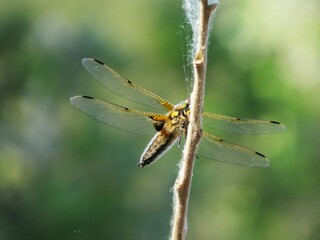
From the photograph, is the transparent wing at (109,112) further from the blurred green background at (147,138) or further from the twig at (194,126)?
the blurred green background at (147,138)

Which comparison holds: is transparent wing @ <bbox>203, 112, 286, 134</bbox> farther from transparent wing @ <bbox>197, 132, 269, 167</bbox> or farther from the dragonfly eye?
the dragonfly eye

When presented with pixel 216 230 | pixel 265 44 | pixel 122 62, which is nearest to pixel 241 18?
pixel 265 44

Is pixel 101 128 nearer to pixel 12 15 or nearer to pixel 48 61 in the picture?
pixel 48 61

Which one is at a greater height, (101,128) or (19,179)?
(101,128)

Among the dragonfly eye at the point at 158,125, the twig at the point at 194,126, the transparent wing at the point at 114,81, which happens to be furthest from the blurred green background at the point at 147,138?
the twig at the point at 194,126

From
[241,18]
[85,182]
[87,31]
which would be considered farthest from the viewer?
[87,31]

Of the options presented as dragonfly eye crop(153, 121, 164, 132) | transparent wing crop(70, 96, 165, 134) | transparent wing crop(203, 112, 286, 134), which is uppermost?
transparent wing crop(203, 112, 286, 134)

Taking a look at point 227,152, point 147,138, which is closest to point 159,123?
point 227,152

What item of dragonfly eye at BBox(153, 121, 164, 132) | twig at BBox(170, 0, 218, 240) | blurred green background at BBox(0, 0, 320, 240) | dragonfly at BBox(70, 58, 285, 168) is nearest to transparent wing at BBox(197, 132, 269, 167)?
dragonfly at BBox(70, 58, 285, 168)

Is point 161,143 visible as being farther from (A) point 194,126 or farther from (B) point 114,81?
(A) point 194,126
